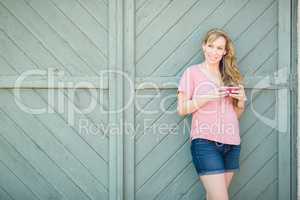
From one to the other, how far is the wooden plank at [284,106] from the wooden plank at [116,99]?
1.35 meters

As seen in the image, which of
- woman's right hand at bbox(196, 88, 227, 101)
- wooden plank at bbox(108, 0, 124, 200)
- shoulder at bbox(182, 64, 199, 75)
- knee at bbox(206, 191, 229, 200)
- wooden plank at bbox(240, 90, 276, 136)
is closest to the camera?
knee at bbox(206, 191, 229, 200)

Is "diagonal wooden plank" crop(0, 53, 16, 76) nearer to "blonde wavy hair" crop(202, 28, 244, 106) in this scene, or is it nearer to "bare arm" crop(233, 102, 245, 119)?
"blonde wavy hair" crop(202, 28, 244, 106)

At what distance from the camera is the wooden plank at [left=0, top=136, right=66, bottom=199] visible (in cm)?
421

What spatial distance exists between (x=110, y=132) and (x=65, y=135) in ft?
1.29

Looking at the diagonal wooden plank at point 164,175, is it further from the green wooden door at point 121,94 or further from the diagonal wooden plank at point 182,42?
the diagonal wooden plank at point 182,42

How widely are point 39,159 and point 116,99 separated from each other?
854 millimetres

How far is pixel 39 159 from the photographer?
4.20m

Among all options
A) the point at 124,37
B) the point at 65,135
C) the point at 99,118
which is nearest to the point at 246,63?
the point at 124,37

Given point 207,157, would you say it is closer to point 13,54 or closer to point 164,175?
point 164,175

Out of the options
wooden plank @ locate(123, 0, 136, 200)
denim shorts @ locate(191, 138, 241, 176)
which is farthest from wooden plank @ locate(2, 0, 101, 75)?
denim shorts @ locate(191, 138, 241, 176)

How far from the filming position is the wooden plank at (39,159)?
13.8ft

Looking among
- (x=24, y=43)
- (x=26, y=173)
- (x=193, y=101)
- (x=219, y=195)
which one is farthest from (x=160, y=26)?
(x=26, y=173)

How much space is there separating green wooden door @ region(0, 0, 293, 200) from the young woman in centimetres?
36

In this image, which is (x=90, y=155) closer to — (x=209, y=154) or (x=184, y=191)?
(x=184, y=191)
